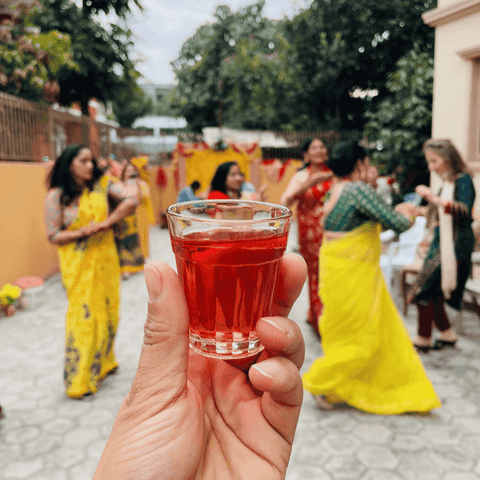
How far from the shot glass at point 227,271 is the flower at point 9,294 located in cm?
491

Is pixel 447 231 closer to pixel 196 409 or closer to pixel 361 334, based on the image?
pixel 361 334

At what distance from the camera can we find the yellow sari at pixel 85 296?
10.5ft

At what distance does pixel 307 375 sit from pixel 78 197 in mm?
2228

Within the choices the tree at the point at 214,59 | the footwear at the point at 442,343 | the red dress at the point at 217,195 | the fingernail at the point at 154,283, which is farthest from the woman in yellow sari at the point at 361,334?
the tree at the point at 214,59

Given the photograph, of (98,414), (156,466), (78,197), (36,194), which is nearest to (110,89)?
(36,194)

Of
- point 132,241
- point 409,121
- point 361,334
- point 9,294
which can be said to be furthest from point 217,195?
point 409,121

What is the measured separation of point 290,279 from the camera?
1.07m

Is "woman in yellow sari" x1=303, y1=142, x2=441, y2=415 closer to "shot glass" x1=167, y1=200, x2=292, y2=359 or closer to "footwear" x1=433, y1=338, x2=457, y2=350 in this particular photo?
"footwear" x1=433, y1=338, x2=457, y2=350

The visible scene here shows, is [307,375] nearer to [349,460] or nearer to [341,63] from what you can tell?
[349,460]

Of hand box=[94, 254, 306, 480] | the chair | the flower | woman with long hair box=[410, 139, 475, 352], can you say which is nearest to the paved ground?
woman with long hair box=[410, 139, 475, 352]

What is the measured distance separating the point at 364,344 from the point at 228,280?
7.90 feet

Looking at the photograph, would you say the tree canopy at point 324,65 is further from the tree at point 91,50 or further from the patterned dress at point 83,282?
the patterned dress at point 83,282

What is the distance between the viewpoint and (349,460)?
2.55 meters

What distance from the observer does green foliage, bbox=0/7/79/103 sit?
6867 mm
